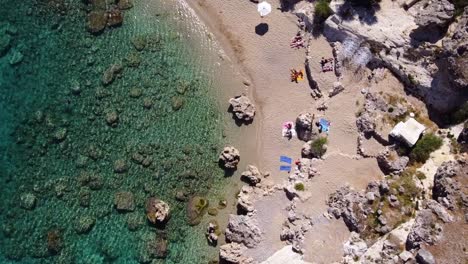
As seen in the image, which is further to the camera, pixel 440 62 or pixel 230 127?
pixel 230 127

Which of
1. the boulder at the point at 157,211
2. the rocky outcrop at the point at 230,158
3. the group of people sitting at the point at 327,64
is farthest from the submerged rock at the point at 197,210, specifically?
the group of people sitting at the point at 327,64

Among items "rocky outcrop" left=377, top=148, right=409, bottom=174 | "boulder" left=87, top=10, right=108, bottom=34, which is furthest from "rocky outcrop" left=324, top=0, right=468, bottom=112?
"boulder" left=87, top=10, right=108, bottom=34

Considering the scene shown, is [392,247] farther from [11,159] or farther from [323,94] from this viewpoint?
[11,159]

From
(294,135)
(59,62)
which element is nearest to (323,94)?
(294,135)

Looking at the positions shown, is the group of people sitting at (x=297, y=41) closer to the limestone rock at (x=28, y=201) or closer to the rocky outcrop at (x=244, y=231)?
the rocky outcrop at (x=244, y=231)

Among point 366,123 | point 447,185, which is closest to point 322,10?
point 366,123
